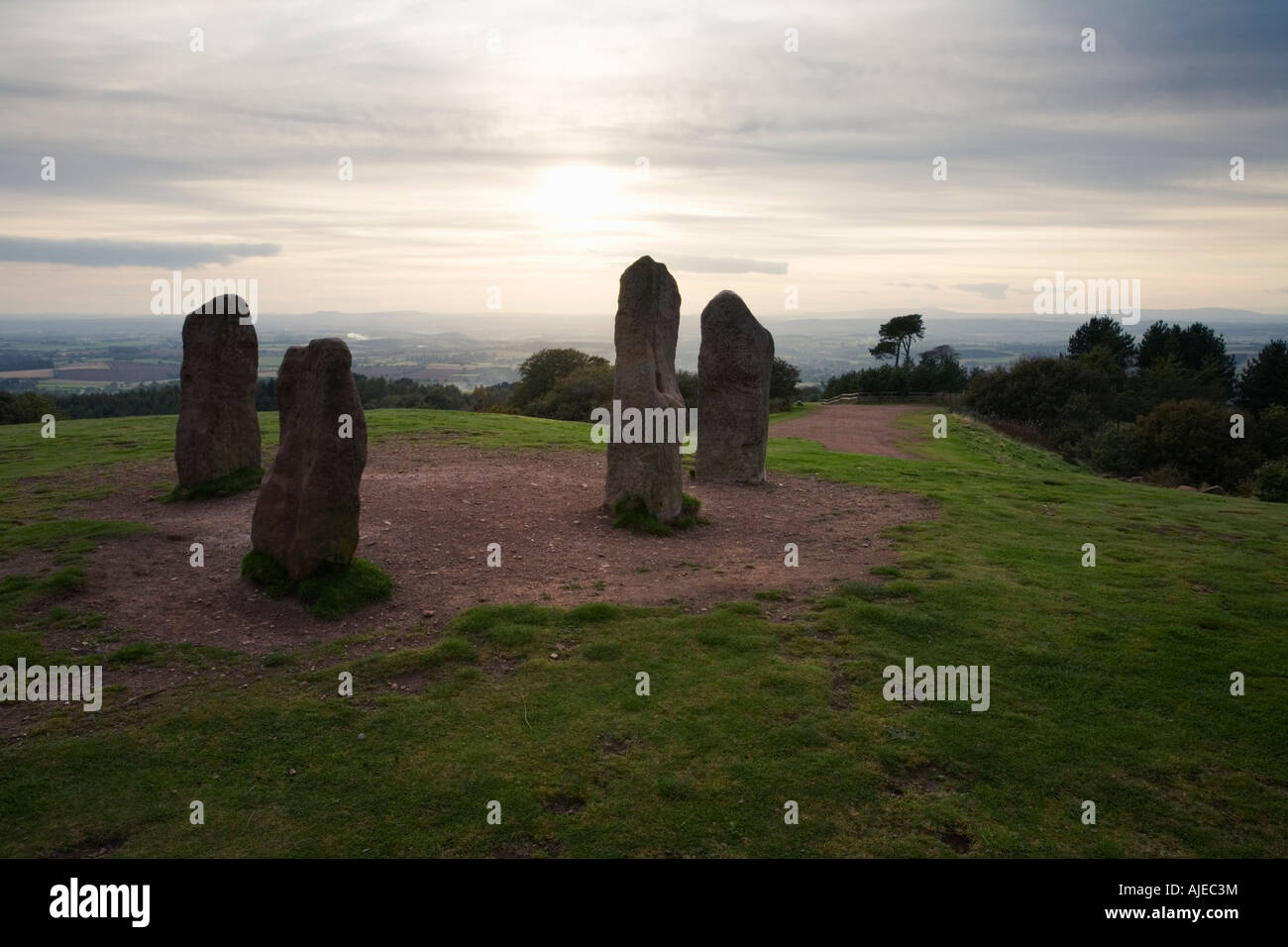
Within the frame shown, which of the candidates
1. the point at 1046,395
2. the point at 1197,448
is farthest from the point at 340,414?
the point at 1046,395

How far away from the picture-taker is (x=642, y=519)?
49.4 ft

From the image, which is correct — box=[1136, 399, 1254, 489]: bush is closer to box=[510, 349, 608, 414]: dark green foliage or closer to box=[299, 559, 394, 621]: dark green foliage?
box=[510, 349, 608, 414]: dark green foliage

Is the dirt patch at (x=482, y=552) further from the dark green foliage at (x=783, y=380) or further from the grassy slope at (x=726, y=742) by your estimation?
the dark green foliage at (x=783, y=380)

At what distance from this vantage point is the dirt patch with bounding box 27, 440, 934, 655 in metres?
10.7

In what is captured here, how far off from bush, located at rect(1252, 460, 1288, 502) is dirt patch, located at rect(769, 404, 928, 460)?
1283 centimetres

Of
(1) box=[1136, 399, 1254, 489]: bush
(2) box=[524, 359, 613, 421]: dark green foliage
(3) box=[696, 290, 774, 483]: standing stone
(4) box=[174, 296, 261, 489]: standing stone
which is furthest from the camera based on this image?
(2) box=[524, 359, 613, 421]: dark green foliage

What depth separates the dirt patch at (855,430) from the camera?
32.1 meters

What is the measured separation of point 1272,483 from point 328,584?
116 feet
